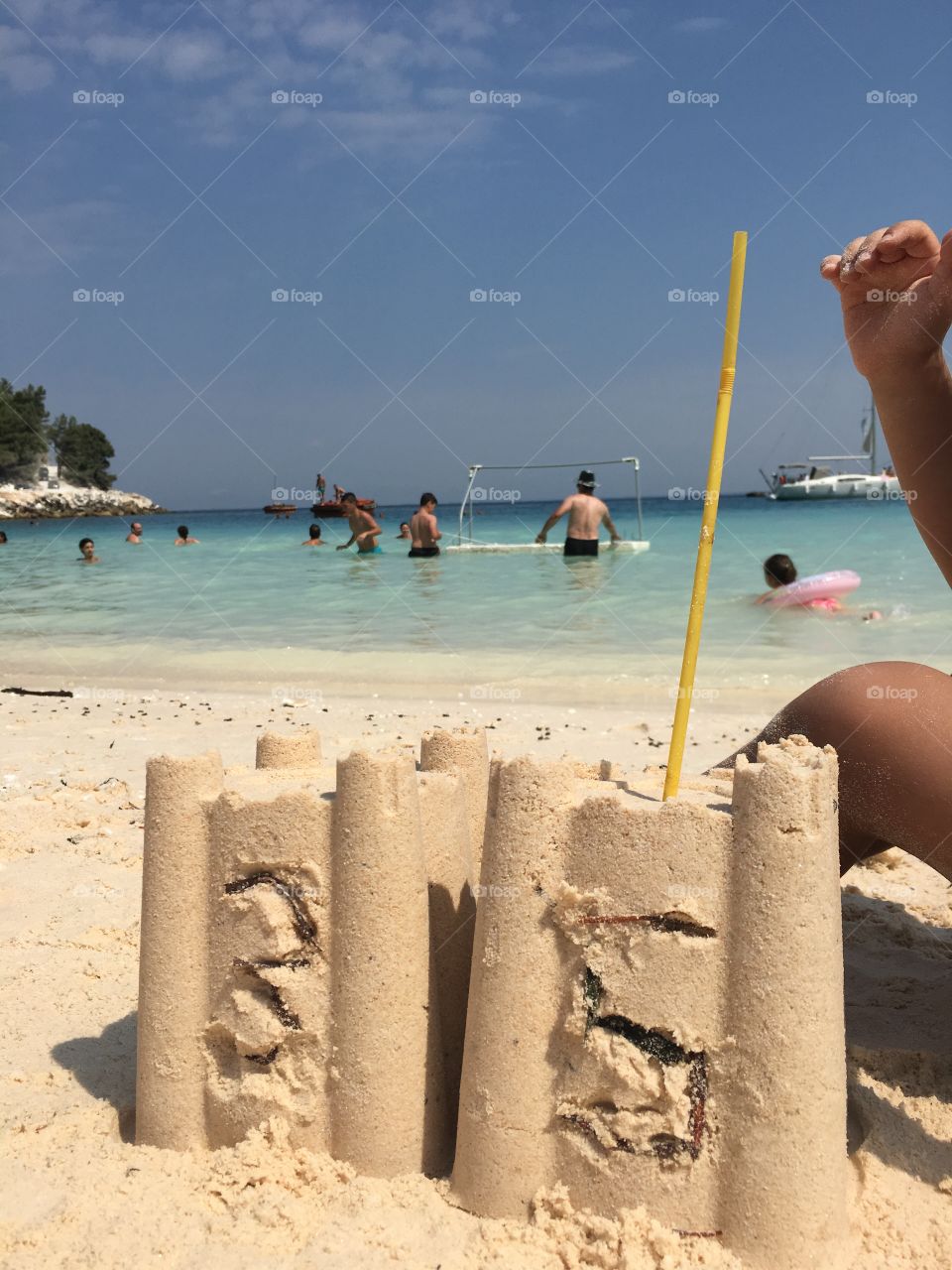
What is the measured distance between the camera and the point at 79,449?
52250 mm

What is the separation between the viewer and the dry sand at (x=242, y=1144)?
1.89m

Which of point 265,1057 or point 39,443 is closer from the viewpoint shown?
point 265,1057

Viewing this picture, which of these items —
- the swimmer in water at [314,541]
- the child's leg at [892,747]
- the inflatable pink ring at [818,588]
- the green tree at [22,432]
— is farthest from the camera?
the green tree at [22,432]

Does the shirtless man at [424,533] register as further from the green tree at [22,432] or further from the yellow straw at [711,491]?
the green tree at [22,432]

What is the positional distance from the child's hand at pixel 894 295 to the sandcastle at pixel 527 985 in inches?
39.8

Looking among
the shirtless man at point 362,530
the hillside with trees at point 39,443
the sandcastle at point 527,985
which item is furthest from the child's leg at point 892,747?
the hillside with trees at point 39,443

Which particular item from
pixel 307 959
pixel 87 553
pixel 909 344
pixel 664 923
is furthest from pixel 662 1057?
pixel 87 553

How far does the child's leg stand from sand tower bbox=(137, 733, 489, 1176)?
2.64 ft

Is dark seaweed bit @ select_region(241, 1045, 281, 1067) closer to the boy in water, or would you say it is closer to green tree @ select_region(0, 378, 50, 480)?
the boy in water

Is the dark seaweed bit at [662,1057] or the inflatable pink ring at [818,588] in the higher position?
the inflatable pink ring at [818,588]

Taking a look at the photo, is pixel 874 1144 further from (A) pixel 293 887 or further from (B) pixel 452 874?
(A) pixel 293 887

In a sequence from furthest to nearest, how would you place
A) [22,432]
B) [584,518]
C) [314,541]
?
[22,432]
[314,541]
[584,518]

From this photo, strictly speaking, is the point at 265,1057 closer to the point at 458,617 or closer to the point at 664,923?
the point at 664,923

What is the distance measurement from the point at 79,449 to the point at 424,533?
36944mm
